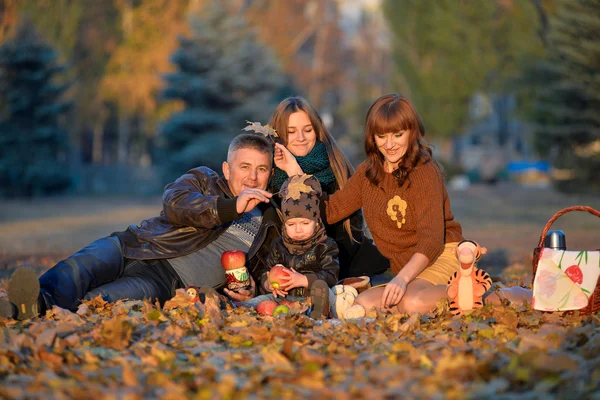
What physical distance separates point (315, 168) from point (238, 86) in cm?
2029

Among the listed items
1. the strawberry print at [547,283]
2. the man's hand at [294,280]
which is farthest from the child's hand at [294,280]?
the strawberry print at [547,283]

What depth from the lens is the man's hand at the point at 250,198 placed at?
4789mm

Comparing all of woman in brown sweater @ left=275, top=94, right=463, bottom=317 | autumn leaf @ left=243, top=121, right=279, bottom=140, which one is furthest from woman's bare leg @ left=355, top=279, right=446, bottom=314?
autumn leaf @ left=243, top=121, right=279, bottom=140

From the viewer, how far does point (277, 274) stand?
4902mm

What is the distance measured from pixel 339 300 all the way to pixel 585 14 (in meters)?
16.3

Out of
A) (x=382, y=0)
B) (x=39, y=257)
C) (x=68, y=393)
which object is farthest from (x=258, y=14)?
(x=68, y=393)

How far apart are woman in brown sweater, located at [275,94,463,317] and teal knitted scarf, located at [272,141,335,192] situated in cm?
60

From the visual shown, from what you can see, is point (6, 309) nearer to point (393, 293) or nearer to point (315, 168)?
point (393, 293)

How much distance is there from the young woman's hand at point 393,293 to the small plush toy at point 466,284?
0.29 metres

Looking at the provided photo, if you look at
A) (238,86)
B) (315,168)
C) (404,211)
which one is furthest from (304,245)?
(238,86)

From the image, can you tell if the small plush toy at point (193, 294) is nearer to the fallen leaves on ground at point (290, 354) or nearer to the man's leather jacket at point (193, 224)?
the fallen leaves on ground at point (290, 354)

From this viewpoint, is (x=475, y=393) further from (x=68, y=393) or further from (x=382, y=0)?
(x=382, y=0)

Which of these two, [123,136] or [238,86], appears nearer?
[238,86]

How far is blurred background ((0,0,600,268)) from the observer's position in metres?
20.7
